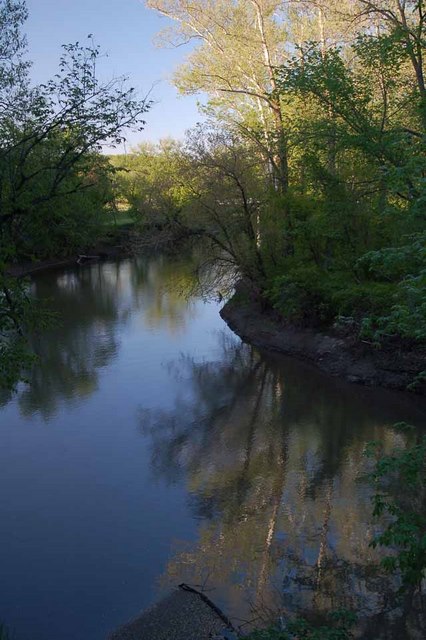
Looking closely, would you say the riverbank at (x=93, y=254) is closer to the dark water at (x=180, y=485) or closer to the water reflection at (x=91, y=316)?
the water reflection at (x=91, y=316)

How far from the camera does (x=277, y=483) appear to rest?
11703 millimetres

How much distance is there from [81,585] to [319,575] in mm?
3107

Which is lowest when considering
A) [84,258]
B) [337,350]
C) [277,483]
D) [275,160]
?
[277,483]

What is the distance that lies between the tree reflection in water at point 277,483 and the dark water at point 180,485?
0.03m

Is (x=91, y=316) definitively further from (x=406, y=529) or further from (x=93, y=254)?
(x=406, y=529)

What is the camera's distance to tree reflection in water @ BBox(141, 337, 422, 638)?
832 centimetres

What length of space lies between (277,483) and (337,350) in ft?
26.9

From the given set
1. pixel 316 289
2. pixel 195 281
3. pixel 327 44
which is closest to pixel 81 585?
pixel 316 289

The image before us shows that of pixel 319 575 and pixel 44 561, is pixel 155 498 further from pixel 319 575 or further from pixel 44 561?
pixel 319 575

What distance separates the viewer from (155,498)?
1130 cm

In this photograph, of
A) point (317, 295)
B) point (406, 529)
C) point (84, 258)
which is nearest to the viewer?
point (406, 529)

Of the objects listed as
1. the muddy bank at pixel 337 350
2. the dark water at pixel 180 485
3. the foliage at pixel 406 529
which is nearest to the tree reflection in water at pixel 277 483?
the dark water at pixel 180 485

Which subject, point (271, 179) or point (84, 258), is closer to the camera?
point (271, 179)

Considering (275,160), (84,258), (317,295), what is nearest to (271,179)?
(275,160)
